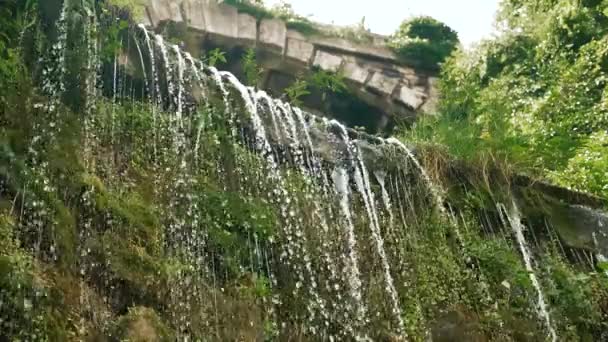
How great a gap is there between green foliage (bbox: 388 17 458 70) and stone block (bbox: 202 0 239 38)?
7.64 feet

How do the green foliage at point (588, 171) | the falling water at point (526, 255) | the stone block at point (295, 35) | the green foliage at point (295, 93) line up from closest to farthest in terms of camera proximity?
the falling water at point (526, 255), the green foliage at point (588, 171), the green foliage at point (295, 93), the stone block at point (295, 35)

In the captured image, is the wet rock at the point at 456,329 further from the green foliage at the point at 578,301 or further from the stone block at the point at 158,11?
the stone block at the point at 158,11

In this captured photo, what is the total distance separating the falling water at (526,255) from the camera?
187 inches

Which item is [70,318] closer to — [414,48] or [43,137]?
[43,137]

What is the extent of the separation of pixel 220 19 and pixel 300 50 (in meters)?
1.01

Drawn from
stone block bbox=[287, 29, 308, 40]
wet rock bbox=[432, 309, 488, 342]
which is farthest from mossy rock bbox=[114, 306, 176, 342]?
stone block bbox=[287, 29, 308, 40]

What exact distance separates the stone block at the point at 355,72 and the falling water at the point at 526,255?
303cm

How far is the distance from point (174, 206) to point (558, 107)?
5274 millimetres

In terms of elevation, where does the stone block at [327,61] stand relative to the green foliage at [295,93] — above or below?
above

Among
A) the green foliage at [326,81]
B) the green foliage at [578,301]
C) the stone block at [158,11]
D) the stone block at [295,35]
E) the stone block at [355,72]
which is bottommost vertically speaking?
the green foliage at [578,301]

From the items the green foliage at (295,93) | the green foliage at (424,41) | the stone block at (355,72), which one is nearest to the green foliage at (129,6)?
the green foliage at (295,93)

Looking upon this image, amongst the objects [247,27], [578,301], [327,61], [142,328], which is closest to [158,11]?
[247,27]

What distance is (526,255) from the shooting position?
5227mm

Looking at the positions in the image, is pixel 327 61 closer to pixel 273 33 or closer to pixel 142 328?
pixel 273 33
